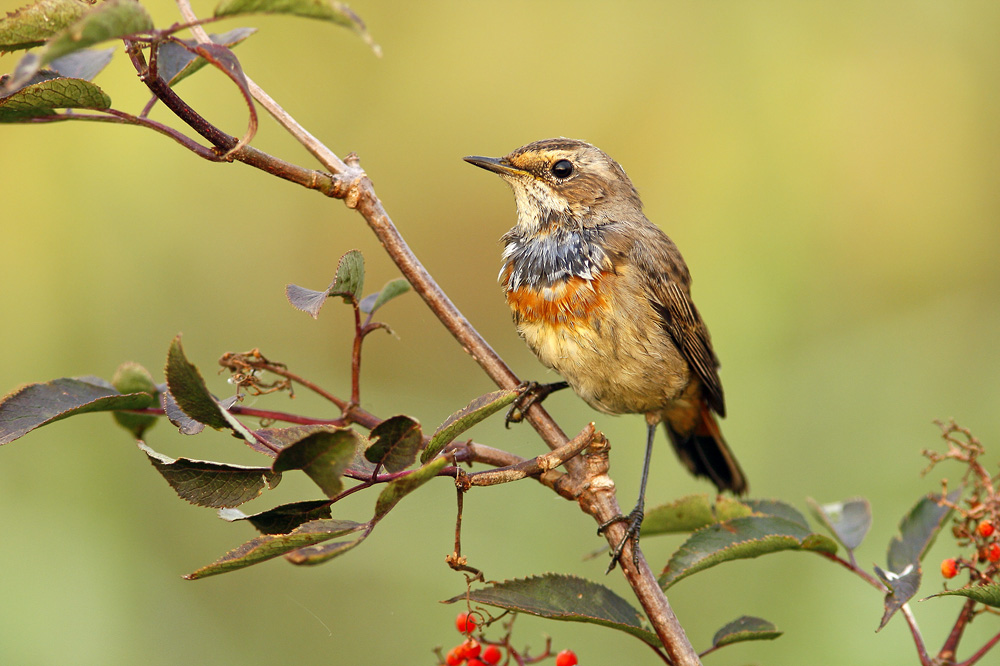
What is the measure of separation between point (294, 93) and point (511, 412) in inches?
131

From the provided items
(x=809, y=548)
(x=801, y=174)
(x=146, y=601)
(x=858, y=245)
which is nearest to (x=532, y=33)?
(x=801, y=174)

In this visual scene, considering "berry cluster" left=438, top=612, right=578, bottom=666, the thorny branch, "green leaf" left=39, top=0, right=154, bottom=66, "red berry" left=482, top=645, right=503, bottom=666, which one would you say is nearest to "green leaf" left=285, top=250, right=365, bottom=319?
the thorny branch

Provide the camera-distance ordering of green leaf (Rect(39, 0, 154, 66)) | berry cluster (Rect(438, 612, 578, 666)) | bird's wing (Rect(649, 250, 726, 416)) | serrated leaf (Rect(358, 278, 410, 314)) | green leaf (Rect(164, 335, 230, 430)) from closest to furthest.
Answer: green leaf (Rect(39, 0, 154, 66)) < green leaf (Rect(164, 335, 230, 430)) < berry cluster (Rect(438, 612, 578, 666)) < serrated leaf (Rect(358, 278, 410, 314)) < bird's wing (Rect(649, 250, 726, 416))

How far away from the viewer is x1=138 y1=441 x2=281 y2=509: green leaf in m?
1.63

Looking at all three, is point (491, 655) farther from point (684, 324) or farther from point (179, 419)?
point (684, 324)

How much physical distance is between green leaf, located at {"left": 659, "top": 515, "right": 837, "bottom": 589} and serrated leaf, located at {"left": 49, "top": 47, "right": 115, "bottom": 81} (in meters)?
1.57

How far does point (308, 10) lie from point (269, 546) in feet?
2.72

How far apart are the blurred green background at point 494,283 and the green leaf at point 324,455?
2.48 meters

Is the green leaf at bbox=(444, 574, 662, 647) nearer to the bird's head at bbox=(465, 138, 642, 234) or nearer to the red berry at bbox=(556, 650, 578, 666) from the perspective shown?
the red berry at bbox=(556, 650, 578, 666)

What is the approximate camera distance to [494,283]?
17.6ft

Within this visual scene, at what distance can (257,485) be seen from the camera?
5.42ft

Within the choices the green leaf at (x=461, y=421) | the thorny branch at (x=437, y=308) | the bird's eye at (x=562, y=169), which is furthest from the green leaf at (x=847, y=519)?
the bird's eye at (x=562, y=169)

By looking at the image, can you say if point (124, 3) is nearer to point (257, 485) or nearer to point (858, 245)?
point (257, 485)

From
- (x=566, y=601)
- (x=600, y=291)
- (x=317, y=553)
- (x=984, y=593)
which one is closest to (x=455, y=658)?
(x=566, y=601)
